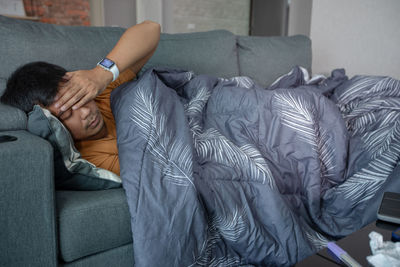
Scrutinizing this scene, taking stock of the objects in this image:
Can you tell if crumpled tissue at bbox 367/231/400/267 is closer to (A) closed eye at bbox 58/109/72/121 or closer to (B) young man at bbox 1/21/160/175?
(B) young man at bbox 1/21/160/175

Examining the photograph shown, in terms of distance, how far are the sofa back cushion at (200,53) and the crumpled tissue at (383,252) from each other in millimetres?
1284

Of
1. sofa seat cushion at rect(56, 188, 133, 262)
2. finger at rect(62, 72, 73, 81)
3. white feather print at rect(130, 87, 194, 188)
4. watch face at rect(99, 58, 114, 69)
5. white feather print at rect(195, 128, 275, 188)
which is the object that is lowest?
sofa seat cushion at rect(56, 188, 133, 262)

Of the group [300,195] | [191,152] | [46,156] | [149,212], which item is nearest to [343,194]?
[300,195]

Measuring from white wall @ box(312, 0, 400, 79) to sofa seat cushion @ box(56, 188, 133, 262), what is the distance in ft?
8.35

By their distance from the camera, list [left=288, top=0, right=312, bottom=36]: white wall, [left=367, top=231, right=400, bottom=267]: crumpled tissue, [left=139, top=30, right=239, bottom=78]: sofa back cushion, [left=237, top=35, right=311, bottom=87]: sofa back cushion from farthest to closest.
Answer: [left=288, top=0, right=312, bottom=36]: white wall → [left=237, top=35, right=311, bottom=87]: sofa back cushion → [left=139, top=30, right=239, bottom=78]: sofa back cushion → [left=367, top=231, right=400, bottom=267]: crumpled tissue

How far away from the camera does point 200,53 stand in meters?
1.76

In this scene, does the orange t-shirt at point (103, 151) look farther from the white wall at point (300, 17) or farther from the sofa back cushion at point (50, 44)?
the white wall at point (300, 17)

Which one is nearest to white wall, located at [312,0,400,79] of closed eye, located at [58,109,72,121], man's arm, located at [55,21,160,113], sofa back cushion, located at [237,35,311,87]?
sofa back cushion, located at [237,35,311,87]

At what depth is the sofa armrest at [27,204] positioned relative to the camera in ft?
2.42

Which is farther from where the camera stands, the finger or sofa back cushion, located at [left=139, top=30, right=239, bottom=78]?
sofa back cushion, located at [left=139, top=30, right=239, bottom=78]

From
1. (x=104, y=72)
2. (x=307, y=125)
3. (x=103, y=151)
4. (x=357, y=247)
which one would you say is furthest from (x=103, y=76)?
(x=357, y=247)

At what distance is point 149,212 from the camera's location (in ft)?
2.81

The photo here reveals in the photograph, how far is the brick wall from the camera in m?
4.32

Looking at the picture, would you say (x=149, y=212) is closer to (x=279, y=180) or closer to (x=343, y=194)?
(x=279, y=180)
